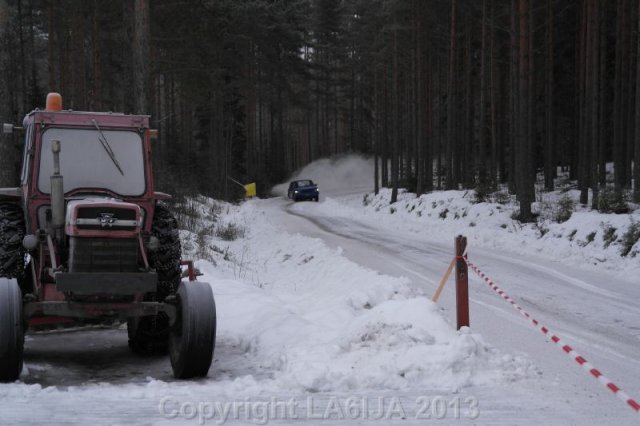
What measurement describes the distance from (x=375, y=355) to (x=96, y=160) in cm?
400

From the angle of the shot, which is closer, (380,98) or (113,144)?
(113,144)

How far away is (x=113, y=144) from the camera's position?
7266mm

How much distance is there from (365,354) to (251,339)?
1844 millimetres

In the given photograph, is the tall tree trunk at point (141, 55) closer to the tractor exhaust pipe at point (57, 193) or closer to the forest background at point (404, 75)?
the forest background at point (404, 75)

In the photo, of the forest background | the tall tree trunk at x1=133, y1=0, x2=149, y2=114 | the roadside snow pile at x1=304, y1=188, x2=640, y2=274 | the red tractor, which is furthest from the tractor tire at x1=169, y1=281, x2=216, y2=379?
the tall tree trunk at x1=133, y1=0, x2=149, y2=114

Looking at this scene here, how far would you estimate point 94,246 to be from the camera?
6039 millimetres

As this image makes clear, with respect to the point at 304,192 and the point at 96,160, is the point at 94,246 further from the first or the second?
the point at 304,192

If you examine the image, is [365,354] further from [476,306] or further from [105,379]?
[476,306]

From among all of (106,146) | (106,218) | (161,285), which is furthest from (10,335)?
(106,146)

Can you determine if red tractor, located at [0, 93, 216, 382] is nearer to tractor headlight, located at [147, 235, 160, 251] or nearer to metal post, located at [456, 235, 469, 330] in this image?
tractor headlight, located at [147, 235, 160, 251]

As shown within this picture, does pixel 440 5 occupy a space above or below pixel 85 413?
above

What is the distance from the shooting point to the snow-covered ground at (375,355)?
16.5 feet

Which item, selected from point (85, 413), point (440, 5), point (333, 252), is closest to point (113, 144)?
point (85, 413)

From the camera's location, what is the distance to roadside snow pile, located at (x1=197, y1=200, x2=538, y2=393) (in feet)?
19.0
